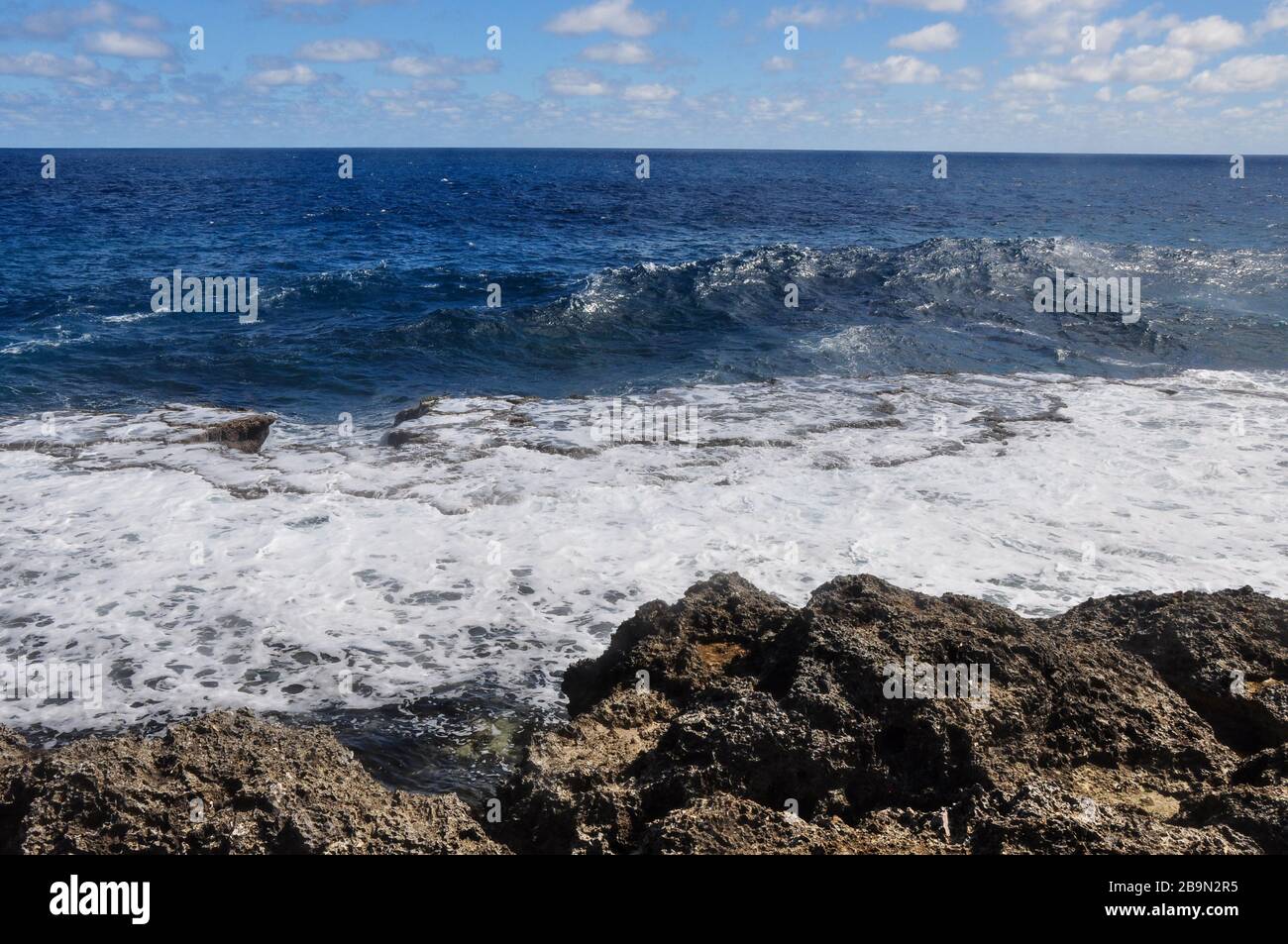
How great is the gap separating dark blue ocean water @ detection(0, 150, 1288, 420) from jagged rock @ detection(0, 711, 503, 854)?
35.2 feet

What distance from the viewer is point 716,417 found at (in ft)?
44.8

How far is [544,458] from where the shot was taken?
11.4 meters

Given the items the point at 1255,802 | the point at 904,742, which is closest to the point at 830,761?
the point at 904,742

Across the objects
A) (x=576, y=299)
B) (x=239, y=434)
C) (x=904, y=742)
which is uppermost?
(x=576, y=299)

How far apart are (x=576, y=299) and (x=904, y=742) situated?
61.3 feet

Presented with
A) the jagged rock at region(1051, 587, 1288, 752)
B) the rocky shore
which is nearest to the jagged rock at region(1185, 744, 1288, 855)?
the rocky shore

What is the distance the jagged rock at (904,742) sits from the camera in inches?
147

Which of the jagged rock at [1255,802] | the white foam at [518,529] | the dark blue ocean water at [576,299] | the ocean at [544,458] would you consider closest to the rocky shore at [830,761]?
the jagged rock at [1255,802]

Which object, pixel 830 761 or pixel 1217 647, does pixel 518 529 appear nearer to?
pixel 830 761

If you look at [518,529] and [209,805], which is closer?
[209,805]

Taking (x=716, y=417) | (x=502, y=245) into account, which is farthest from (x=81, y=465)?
(x=502, y=245)

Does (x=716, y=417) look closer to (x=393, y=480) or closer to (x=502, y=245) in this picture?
(x=393, y=480)

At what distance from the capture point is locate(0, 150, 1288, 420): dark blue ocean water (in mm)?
17031

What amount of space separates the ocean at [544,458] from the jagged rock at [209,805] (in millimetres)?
1206
